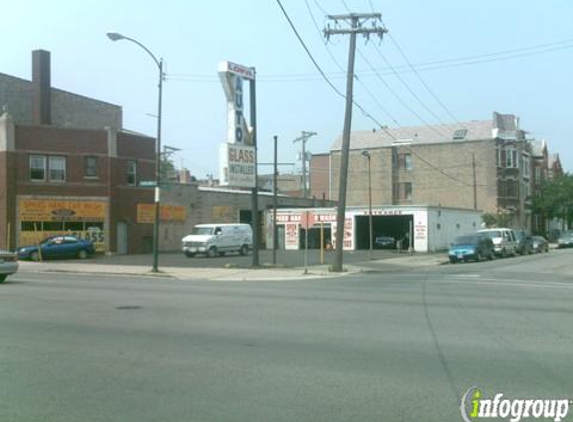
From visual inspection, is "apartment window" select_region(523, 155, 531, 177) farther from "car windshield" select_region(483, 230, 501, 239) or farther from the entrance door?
the entrance door

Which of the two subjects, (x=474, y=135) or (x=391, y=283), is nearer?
(x=391, y=283)

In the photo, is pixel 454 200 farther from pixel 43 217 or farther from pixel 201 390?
pixel 201 390

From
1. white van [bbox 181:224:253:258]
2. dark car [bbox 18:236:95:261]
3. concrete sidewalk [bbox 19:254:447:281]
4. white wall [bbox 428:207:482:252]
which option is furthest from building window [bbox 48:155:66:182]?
white wall [bbox 428:207:482:252]

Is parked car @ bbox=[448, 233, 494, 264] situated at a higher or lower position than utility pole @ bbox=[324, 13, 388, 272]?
lower

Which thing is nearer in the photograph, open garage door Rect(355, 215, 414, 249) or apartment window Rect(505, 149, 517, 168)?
open garage door Rect(355, 215, 414, 249)

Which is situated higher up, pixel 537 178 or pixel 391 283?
pixel 537 178

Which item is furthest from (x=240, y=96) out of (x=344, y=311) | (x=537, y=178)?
(x=537, y=178)

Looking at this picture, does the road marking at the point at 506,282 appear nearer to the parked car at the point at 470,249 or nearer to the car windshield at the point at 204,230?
the parked car at the point at 470,249

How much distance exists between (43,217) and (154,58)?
1672 cm

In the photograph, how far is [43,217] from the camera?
4188 cm

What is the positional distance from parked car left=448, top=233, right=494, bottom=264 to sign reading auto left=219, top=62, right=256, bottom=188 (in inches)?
504

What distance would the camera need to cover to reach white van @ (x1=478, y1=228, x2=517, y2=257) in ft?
143

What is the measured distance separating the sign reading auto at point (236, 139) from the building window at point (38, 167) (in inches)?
571

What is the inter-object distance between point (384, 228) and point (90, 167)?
1038 inches
